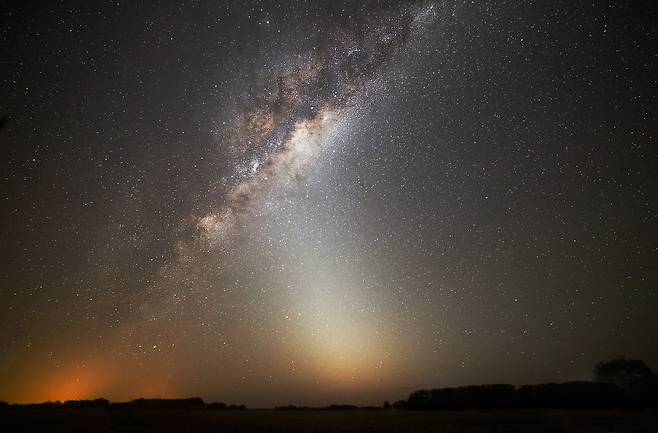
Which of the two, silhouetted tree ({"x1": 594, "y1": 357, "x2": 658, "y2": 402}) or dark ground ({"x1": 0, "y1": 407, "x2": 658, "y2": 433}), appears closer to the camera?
dark ground ({"x1": 0, "y1": 407, "x2": 658, "y2": 433})

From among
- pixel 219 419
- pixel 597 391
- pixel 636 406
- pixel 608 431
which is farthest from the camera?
pixel 597 391

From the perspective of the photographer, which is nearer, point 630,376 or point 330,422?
point 330,422

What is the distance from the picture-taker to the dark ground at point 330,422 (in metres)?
18.9

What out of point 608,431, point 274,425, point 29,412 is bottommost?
point 608,431

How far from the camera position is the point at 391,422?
866 inches

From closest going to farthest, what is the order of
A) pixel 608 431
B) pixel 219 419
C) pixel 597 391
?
pixel 608 431 → pixel 219 419 → pixel 597 391

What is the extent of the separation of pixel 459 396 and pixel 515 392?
4.73m

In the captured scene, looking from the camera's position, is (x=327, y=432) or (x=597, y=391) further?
(x=597, y=391)

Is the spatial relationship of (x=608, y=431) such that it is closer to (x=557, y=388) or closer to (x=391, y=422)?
(x=391, y=422)

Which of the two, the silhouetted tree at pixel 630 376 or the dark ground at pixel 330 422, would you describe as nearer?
the dark ground at pixel 330 422

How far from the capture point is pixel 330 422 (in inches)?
881

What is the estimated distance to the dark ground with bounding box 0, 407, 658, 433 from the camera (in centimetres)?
1891

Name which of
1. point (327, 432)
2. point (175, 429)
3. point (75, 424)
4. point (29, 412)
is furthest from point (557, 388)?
point (29, 412)

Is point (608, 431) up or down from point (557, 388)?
down
